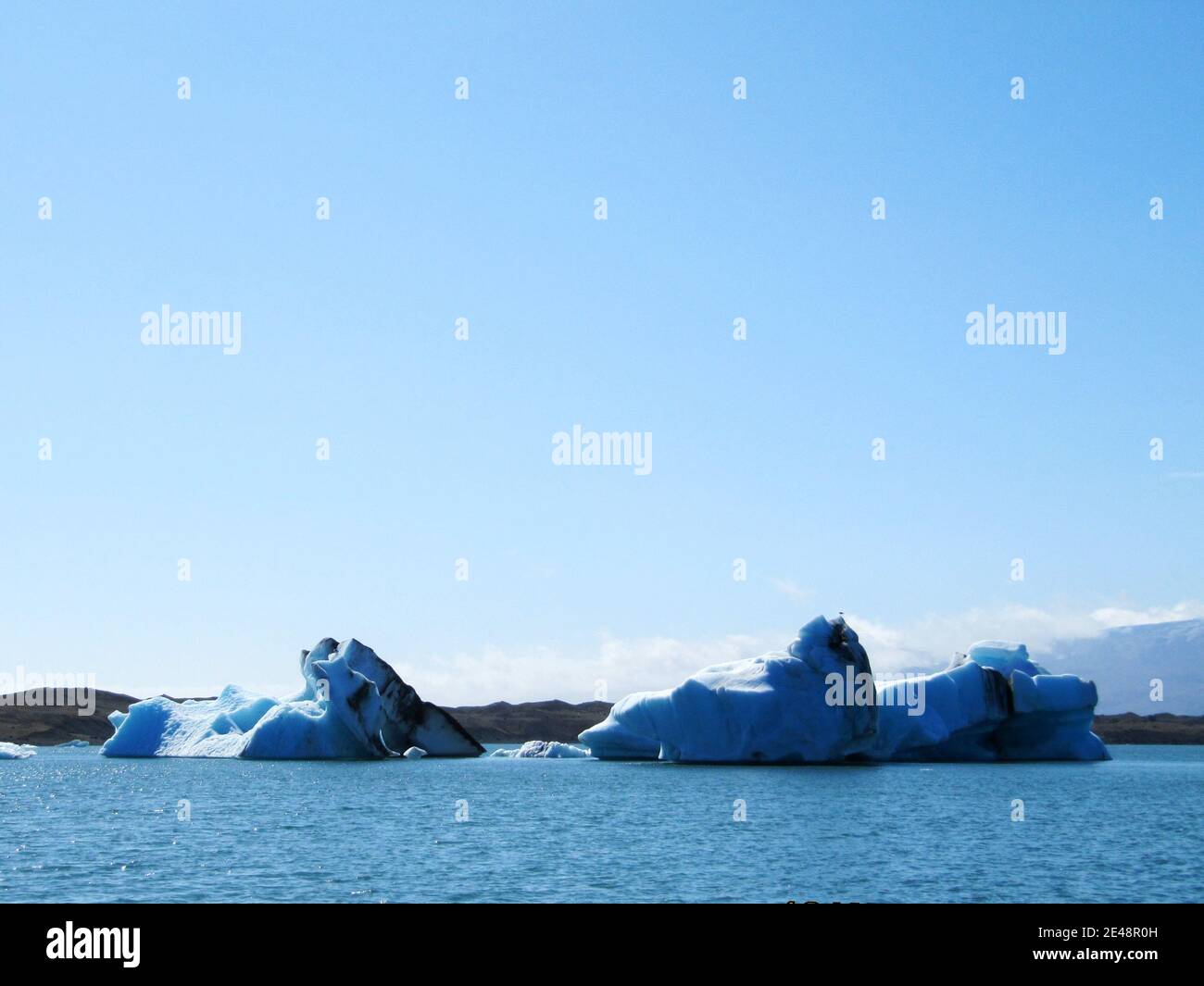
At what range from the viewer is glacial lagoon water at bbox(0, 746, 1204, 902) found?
2212cm

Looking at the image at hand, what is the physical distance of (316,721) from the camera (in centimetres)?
5391

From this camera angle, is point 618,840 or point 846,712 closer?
point 618,840

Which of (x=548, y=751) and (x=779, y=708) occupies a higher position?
(x=779, y=708)

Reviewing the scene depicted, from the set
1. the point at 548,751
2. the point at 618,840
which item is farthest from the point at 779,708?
the point at 548,751

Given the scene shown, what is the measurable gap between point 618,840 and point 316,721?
28.6m

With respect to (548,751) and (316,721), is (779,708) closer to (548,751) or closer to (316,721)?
(316,721)

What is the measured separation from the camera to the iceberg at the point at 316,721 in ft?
176
